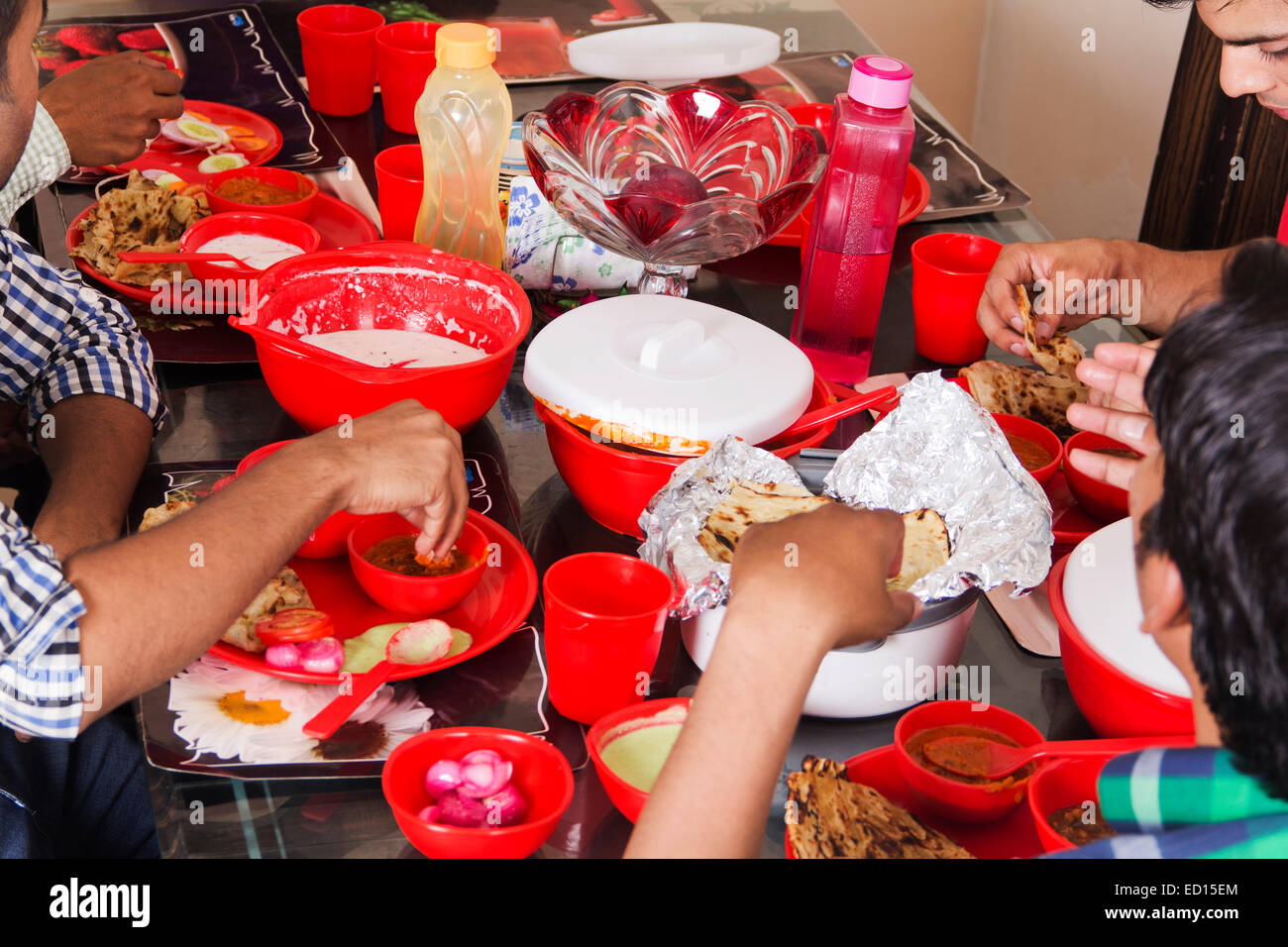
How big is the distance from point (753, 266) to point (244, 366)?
75 centimetres

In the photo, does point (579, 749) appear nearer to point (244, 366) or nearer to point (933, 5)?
point (244, 366)

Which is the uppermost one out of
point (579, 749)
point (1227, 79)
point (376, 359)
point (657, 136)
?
point (1227, 79)

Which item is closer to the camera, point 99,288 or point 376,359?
point 376,359

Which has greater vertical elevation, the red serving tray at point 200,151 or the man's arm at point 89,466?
the red serving tray at point 200,151

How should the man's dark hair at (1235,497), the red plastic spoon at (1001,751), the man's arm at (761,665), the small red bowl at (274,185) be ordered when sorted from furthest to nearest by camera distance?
the small red bowl at (274,185), the red plastic spoon at (1001,751), the man's arm at (761,665), the man's dark hair at (1235,497)

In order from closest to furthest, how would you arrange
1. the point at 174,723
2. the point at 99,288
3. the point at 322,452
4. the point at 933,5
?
the point at 174,723
the point at 322,452
the point at 99,288
the point at 933,5

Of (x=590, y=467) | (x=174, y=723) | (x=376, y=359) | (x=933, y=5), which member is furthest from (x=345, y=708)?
(x=933, y=5)

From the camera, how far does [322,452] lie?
3.44 feet

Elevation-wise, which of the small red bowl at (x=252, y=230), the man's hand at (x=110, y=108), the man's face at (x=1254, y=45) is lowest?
the small red bowl at (x=252, y=230)

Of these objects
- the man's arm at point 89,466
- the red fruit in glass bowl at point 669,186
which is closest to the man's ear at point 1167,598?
the red fruit in glass bowl at point 669,186

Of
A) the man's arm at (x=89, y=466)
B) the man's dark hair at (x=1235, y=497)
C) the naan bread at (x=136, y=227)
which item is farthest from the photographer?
the naan bread at (x=136, y=227)

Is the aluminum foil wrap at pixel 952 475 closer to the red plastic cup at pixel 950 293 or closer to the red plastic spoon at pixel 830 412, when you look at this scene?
the red plastic spoon at pixel 830 412

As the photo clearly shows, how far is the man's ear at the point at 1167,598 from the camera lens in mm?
718

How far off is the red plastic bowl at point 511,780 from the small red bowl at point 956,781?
273 millimetres
